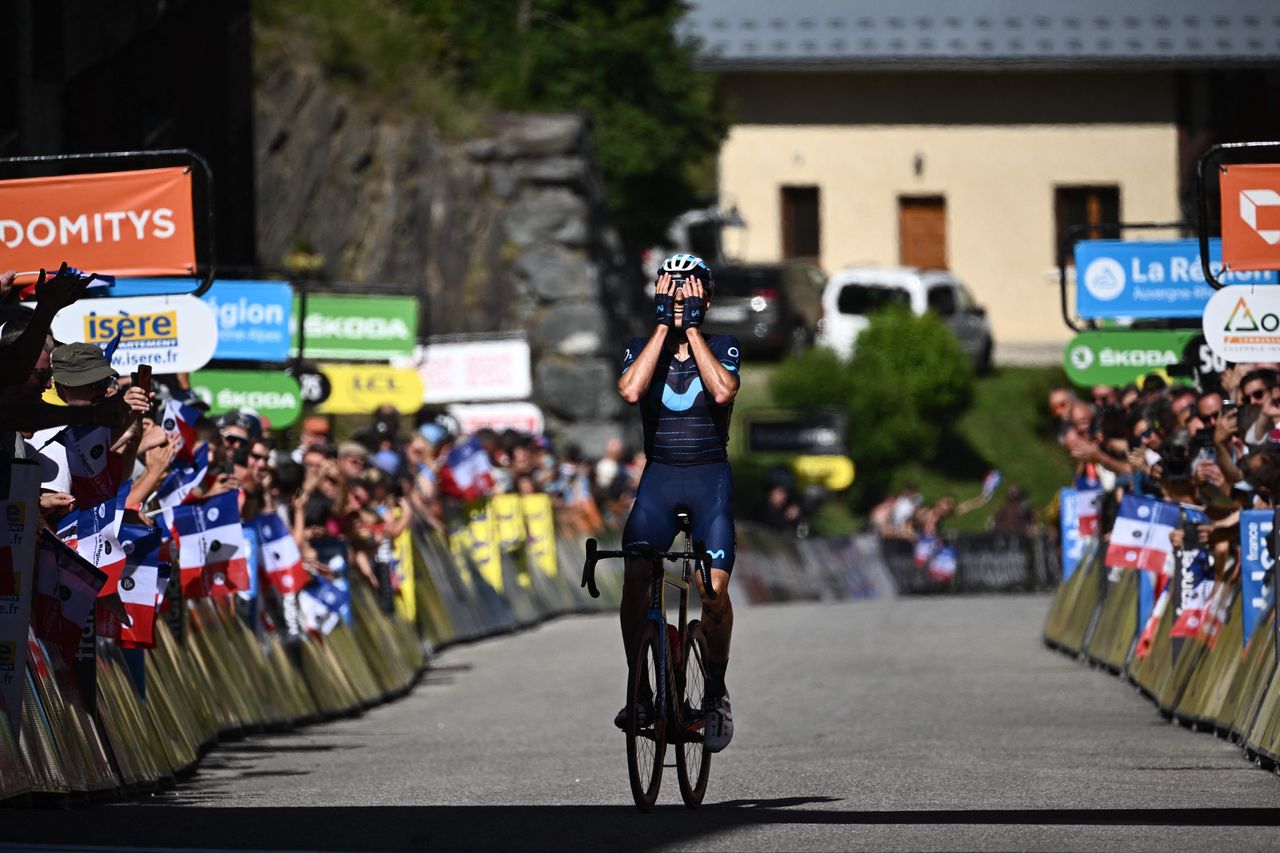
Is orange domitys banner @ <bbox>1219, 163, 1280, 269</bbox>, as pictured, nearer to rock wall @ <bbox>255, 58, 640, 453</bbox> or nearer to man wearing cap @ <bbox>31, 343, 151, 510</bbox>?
man wearing cap @ <bbox>31, 343, 151, 510</bbox>

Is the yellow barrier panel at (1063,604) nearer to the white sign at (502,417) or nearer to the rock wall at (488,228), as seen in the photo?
the white sign at (502,417)

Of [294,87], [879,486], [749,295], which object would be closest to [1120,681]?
[294,87]

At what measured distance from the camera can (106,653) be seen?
36.0ft

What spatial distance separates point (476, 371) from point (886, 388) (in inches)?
570

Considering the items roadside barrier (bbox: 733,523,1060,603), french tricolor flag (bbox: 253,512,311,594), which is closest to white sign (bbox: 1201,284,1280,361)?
french tricolor flag (bbox: 253,512,311,594)

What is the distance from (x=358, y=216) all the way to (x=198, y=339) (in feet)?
65.4

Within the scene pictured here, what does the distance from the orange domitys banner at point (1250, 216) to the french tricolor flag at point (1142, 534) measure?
258 cm

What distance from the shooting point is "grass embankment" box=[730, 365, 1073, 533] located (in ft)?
139

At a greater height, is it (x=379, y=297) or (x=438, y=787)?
(x=379, y=297)

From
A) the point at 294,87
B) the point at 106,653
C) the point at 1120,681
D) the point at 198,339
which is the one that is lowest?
the point at 1120,681

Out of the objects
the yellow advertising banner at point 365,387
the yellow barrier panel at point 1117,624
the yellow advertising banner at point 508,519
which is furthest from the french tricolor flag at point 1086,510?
the yellow advertising banner at point 508,519

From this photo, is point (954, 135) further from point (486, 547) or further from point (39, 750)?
point (39, 750)

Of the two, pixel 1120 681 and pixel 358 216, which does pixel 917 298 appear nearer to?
pixel 358 216

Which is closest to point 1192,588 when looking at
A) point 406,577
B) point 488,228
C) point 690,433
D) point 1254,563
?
point 1254,563
